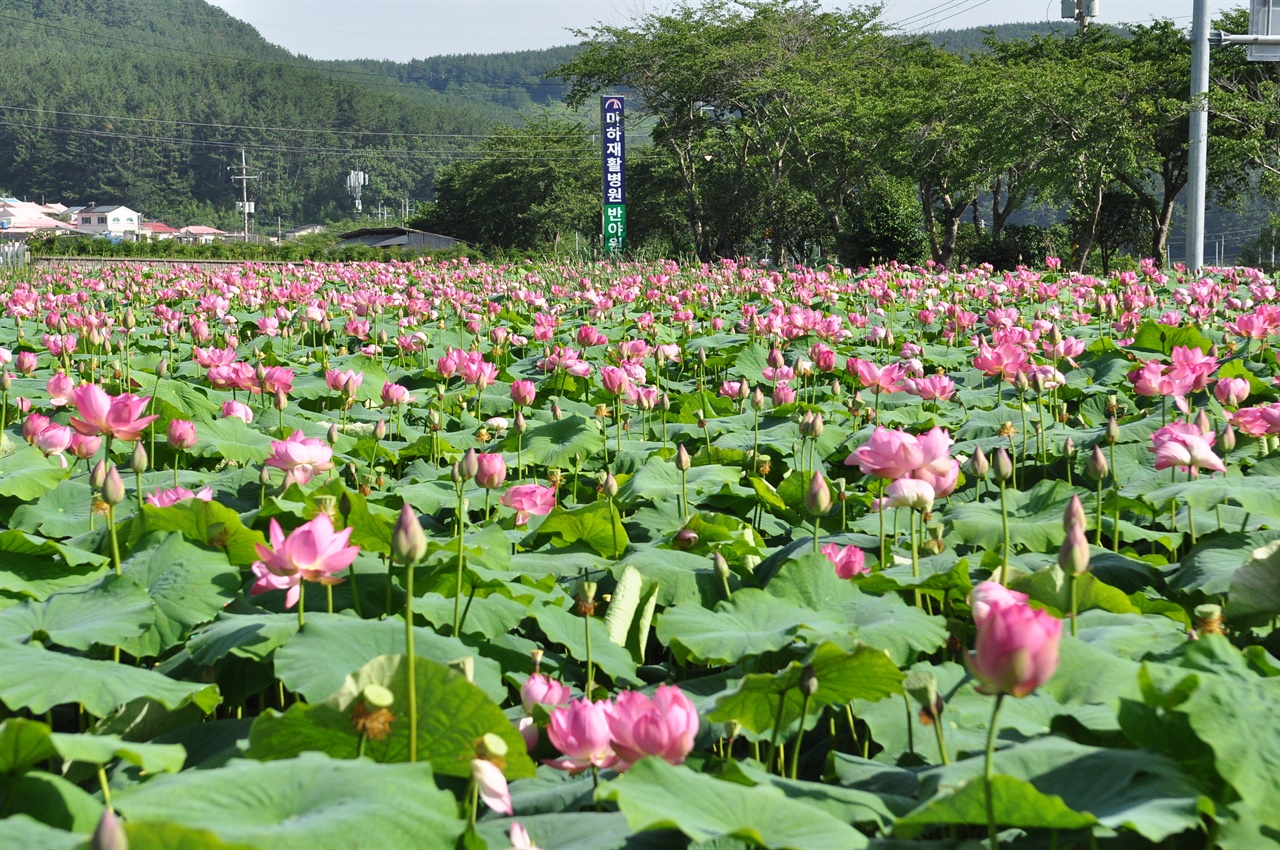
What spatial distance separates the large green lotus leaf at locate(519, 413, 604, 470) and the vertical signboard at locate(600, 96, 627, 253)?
960 inches

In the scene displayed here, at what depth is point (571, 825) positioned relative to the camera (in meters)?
1.17

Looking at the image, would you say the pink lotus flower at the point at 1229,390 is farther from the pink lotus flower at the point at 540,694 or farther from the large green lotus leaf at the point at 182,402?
→ the large green lotus leaf at the point at 182,402

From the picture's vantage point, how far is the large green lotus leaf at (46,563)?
6.20 ft

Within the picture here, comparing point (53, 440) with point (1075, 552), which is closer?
point (1075, 552)

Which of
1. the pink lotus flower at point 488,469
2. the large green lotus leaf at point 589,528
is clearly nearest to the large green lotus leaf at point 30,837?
the pink lotus flower at point 488,469

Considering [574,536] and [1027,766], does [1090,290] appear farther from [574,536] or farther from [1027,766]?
[1027,766]

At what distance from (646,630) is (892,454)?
0.49m

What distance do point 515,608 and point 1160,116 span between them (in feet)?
85.1

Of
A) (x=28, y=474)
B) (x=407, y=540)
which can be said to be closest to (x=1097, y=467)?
(x=407, y=540)

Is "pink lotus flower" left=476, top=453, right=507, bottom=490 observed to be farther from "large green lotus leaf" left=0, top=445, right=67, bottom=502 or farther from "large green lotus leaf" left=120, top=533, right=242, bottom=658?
"large green lotus leaf" left=0, top=445, right=67, bottom=502

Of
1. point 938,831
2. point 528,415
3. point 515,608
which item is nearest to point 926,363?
point 528,415

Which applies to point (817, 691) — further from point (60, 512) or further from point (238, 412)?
point (238, 412)

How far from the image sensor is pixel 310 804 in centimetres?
98

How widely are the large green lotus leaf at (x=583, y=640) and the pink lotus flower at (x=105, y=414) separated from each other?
0.89 m
